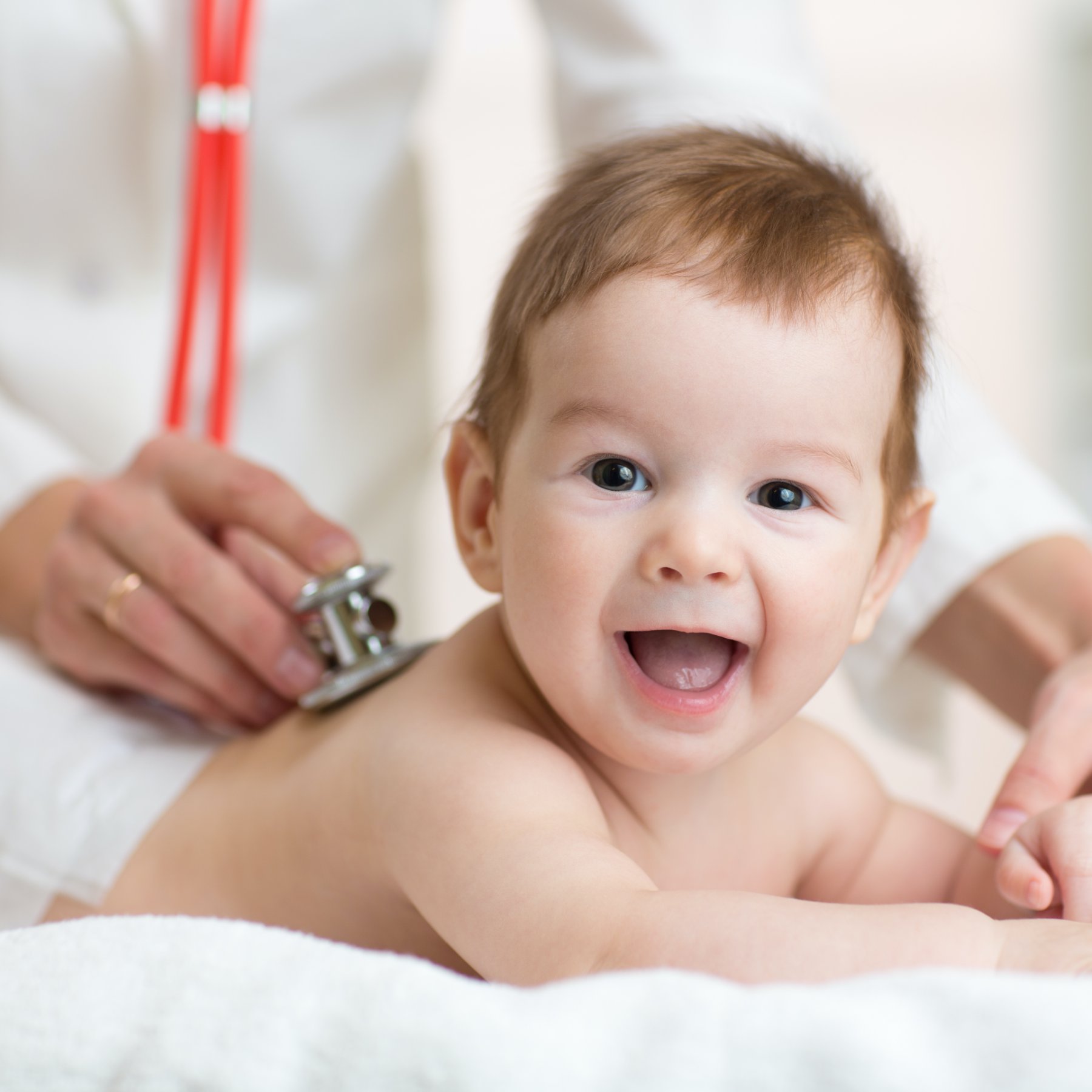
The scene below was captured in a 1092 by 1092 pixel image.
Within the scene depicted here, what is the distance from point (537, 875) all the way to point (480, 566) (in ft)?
0.59

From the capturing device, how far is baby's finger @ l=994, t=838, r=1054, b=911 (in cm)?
46

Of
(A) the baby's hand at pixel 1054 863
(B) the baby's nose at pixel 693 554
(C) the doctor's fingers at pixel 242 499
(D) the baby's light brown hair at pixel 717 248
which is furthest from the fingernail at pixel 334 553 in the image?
(A) the baby's hand at pixel 1054 863

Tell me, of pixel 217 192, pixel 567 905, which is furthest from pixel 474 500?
pixel 217 192

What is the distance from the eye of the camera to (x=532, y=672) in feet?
1.63

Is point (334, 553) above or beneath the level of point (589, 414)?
beneath

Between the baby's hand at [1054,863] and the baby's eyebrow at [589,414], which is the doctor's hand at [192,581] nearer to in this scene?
the baby's eyebrow at [589,414]

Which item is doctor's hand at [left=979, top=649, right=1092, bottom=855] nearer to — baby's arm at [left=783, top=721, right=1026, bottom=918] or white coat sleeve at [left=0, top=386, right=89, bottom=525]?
baby's arm at [left=783, top=721, right=1026, bottom=918]

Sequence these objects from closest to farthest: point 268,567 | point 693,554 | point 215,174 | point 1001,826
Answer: point 693,554
point 1001,826
point 268,567
point 215,174

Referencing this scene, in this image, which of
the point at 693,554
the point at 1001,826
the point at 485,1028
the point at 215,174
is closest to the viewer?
the point at 485,1028

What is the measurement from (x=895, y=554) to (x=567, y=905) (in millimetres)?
252

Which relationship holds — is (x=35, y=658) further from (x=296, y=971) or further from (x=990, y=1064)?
(x=990, y=1064)

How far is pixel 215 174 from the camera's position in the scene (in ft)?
2.81

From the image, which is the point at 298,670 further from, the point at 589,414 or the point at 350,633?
the point at 589,414

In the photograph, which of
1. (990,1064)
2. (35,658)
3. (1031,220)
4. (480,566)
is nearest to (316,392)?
(35,658)
